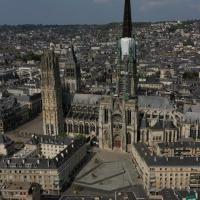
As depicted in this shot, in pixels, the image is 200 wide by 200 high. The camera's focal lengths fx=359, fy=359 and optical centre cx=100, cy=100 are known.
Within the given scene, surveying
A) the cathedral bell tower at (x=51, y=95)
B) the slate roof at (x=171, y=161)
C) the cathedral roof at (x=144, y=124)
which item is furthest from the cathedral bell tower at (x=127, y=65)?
the slate roof at (x=171, y=161)

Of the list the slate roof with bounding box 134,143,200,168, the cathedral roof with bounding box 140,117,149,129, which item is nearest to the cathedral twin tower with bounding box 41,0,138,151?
the cathedral roof with bounding box 140,117,149,129

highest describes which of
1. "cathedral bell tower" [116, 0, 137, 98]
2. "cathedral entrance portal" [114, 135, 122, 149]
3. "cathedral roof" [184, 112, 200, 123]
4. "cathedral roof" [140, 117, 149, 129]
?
"cathedral bell tower" [116, 0, 137, 98]

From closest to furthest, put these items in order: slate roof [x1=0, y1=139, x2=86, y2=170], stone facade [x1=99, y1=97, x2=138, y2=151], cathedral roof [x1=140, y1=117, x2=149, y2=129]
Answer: slate roof [x1=0, y1=139, x2=86, y2=170]
stone facade [x1=99, y1=97, x2=138, y2=151]
cathedral roof [x1=140, y1=117, x2=149, y2=129]

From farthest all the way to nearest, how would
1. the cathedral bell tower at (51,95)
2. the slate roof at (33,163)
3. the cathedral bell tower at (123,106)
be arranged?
the cathedral bell tower at (51,95) < the cathedral bell tower at (123,106) < the slate roof at (33,163)

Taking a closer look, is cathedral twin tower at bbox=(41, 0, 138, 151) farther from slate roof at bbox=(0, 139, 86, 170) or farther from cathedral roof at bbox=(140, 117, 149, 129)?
slate roof at bbox=(0, 139, 86, 170)

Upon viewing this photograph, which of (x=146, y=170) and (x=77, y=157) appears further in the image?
(x=77, y=157)

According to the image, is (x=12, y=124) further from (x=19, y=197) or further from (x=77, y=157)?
(x=19, y=197)

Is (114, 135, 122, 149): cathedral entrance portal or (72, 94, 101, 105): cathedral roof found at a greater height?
(72, 94, 101, 105): cathedral roof

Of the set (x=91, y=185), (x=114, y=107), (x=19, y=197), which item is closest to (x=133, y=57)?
(x=114, y=107)

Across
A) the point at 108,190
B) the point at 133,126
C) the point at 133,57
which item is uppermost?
the point at 133,57

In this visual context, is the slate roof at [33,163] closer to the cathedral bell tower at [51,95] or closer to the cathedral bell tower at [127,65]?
the cathedral bell tower at [127,65]

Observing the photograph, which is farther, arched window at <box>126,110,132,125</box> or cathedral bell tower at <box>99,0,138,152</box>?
arched window at <box>126,110,132,125</box>
